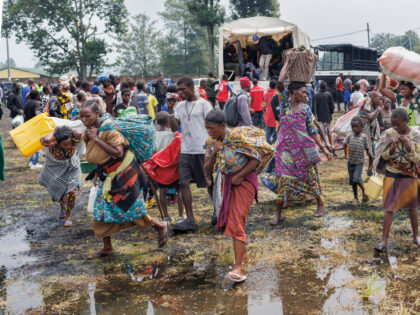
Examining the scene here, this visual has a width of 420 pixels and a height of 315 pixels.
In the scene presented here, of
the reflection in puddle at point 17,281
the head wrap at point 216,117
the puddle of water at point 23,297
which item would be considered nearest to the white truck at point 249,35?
the reflection in puddle at point 17,281

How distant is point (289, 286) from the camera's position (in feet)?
13.1

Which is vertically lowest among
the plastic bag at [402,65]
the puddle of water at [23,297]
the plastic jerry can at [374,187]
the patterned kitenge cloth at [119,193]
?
the puddle of water at [23,297]

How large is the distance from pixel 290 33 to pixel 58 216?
12.2m

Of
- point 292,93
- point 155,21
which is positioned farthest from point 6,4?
point 292,93

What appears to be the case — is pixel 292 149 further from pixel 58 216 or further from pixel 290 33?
pixel 290 33

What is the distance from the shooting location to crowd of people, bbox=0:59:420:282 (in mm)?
4184

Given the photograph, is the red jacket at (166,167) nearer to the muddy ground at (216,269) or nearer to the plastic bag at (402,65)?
the muddy ground at (216,269)

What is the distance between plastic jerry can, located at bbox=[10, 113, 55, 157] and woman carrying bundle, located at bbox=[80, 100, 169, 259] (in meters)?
1.83

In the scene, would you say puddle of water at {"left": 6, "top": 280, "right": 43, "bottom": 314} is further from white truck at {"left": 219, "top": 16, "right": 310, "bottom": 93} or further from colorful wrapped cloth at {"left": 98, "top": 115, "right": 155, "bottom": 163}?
white truck at {"left": 219, "top": 16, "right": 310, "bottom": 93}

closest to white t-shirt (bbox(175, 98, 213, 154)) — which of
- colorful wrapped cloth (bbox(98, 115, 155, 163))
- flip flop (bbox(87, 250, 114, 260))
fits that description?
colorful wrapped cloth (bbox(98, 115, 155, 163))

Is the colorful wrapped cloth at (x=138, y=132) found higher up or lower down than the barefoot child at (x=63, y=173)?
higher up

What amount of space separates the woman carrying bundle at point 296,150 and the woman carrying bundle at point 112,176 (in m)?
2.01

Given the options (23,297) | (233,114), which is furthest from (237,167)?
(233,114)

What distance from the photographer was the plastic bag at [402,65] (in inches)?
190
